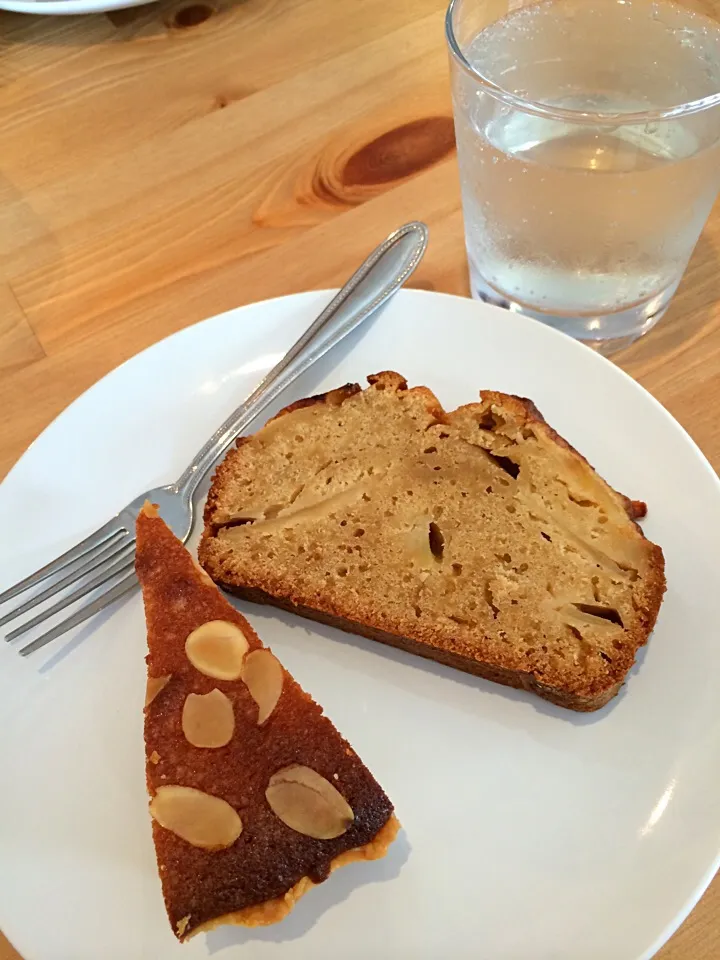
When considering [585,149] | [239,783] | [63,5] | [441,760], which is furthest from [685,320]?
[63,5]

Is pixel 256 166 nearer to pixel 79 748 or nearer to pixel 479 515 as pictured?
pixel 479 515

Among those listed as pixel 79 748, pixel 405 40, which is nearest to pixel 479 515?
pixel 79 748

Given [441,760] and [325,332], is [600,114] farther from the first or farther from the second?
[441,760]

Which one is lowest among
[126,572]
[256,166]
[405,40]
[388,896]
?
[388,896]

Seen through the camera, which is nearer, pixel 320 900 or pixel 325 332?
pixel 320 900

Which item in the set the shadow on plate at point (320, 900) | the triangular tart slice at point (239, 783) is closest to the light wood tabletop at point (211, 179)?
the triangular tart slice at point (239, 783)

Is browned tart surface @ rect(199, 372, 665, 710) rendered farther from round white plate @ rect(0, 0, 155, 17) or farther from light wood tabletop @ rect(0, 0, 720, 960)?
round white plate @ rect(0, 0, 155, 17)
